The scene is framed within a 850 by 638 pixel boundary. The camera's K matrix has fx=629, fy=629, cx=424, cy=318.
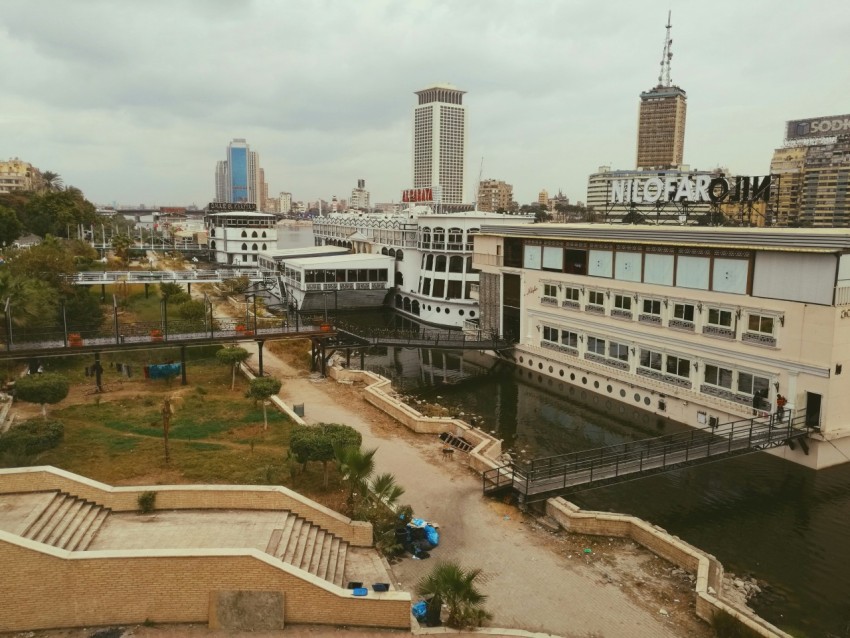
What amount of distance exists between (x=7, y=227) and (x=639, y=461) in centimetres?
8130

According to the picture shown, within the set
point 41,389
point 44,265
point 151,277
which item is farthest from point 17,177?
point 41,389

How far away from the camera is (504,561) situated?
63.8 ft

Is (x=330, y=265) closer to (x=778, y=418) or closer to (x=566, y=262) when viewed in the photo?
(x=566, y=262)

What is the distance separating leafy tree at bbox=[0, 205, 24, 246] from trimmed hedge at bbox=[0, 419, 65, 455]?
65.4 metres

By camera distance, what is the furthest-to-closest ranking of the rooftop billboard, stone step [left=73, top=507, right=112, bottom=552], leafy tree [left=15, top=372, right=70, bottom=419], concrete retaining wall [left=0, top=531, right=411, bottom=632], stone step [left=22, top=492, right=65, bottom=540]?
the rooftop billboard → leafy tree [left=15, top=372, right=70, bottom=419] → stone step [left=73, top=507, right=112, bottom=552] → stone step [left=22, top=492, right=65, bottom=540] → concrete retaining wall [left=0, top=531, right=411, bottom=632]

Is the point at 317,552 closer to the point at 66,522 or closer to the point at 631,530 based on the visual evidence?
the point at 66,522

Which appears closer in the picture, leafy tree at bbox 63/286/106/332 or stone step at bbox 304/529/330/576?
stone step at bbox 304/529/330/576

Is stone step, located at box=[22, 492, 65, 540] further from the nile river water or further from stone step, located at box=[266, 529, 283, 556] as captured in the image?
the nile river water

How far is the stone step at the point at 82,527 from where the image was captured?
56.3 feet

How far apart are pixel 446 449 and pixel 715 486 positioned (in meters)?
11.9

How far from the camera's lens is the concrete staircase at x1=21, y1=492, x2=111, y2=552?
55.9 feet

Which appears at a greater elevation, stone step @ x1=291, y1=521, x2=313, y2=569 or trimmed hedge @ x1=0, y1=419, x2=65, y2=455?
trimmed hedge @ x1=0, y1=419, x2=65, y2=455

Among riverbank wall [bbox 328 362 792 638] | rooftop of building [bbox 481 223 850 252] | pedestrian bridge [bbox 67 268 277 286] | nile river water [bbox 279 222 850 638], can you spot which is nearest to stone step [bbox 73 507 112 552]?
riverbank wall [bbox 328 362 792 638]

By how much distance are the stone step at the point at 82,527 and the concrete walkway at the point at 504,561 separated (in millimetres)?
9012
